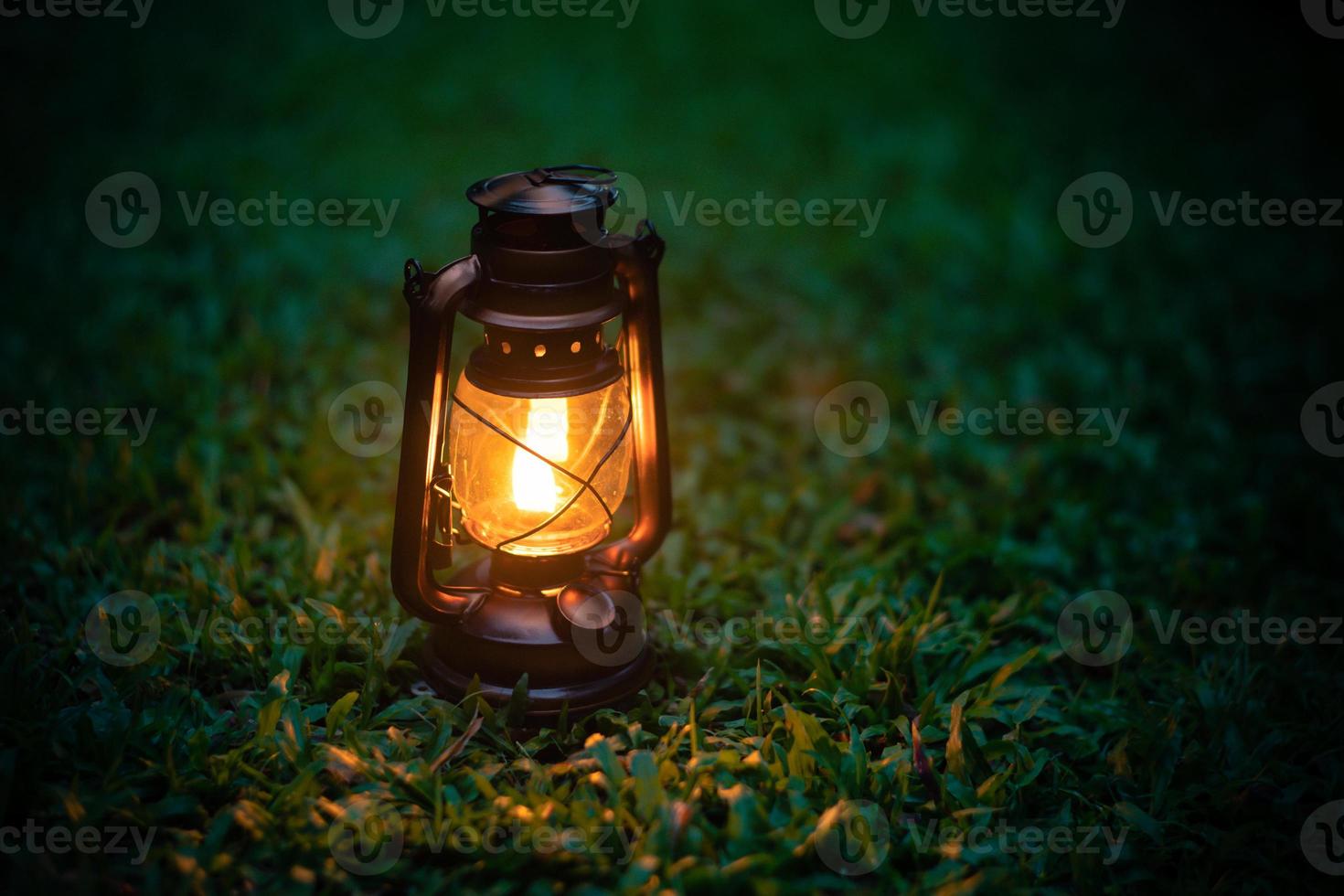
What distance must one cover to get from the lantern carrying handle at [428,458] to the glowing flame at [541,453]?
19 centimetres

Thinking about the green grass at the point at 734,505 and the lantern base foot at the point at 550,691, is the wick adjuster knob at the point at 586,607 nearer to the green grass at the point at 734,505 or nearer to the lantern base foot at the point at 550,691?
the lantern base foot at the point at 550,691

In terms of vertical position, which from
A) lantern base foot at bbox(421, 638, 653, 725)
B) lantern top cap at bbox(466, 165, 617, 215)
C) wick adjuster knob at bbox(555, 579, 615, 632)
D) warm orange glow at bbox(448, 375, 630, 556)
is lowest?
lantern base foot at bbox(421, 638, 653, 725)

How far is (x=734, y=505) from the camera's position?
4.43 m

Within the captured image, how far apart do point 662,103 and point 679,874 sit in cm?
729

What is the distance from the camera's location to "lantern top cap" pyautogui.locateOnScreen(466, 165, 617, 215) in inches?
102

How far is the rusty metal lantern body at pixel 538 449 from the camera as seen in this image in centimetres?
266

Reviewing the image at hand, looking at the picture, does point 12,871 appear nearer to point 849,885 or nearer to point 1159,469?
point 849,885

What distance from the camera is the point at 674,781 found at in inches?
109

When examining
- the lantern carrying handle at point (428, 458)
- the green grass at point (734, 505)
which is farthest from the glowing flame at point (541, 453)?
the green grass at point (734, 505)

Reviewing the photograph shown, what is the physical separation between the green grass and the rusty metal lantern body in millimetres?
221

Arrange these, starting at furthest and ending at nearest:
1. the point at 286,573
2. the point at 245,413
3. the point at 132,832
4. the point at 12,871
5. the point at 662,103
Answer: the point at 662,103
the point at 245,413
the point at 286,573
the point at 132,832
the point at 12,871

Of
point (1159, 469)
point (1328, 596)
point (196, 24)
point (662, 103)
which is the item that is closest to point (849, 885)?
point (1328, 596)

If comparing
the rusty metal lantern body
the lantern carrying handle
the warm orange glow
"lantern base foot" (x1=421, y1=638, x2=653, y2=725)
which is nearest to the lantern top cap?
the rusty metal lantern body

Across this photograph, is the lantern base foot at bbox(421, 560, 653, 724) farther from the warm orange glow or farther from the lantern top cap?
the lantern top cap
